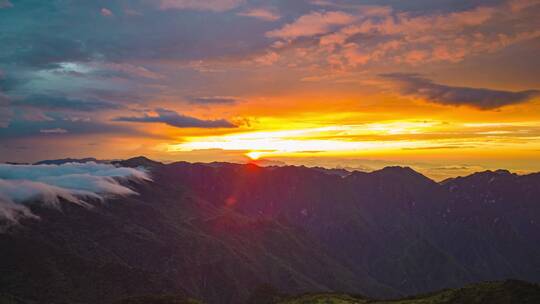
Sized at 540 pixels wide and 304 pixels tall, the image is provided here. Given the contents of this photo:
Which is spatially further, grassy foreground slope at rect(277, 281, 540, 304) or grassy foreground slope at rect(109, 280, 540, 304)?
grassy foreground slope at rect(109, 280, 540, 304)

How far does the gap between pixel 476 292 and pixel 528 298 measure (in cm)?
1345

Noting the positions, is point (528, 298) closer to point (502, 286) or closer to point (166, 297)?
point (502, 286)

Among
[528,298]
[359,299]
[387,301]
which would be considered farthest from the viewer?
[359,299]

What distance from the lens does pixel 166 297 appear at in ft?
610

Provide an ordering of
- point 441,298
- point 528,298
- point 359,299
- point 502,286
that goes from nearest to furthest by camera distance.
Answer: point 528,298 → point 502,286 → point 441,298 → point 359,299

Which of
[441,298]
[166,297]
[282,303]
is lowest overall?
[166,297]

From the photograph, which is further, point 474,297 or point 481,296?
point 474,297

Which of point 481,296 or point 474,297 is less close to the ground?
point 481,296

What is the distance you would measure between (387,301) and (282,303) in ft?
95.4

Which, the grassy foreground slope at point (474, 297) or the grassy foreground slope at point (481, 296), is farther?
the grassy foreground slope at point (474, 297)

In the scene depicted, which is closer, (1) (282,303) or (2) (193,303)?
(1) (282,303)

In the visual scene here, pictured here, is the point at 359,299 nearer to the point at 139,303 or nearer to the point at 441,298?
the point at 441,298

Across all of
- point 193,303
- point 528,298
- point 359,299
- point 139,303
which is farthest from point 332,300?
point 139,303

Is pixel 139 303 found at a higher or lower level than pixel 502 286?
lower
